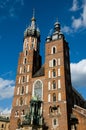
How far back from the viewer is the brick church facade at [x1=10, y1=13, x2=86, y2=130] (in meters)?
39.9

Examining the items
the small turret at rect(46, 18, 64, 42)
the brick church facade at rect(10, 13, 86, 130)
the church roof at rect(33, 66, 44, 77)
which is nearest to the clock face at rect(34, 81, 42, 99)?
the brick church facade at rect(10, 13, 86, 130)

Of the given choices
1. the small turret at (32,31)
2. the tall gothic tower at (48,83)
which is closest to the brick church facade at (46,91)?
the tall gothic tower at (48,83)

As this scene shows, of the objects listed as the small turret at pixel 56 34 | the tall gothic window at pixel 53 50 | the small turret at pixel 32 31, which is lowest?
the tall gothic window at pixel 53 50

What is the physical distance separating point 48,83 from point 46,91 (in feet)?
6.32

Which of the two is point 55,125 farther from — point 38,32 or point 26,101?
point 38,32

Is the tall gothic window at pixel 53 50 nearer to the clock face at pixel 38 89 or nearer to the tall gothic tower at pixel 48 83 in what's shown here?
the tall gothic tower at pixel 48 83

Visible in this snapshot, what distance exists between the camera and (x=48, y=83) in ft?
150

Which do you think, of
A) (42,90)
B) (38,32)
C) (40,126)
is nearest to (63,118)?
(40,126)

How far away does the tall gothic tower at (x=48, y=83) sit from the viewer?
41.3 meters

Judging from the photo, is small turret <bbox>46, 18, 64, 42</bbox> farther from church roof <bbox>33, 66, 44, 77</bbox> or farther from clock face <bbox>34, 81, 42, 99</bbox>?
clock face <bbox>34, 81, 42, 99</bbox>

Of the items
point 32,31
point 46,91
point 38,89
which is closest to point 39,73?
point 38,89

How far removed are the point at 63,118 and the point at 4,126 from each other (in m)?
32.3

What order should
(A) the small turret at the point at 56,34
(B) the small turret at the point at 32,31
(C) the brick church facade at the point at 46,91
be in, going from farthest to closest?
(B) the small turret at the point at 32,31 → (A) the small turret at the point at 56,34 → (C) the brick church facade at the point at 46,91

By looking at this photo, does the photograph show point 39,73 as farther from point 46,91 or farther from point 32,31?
point 32,31
